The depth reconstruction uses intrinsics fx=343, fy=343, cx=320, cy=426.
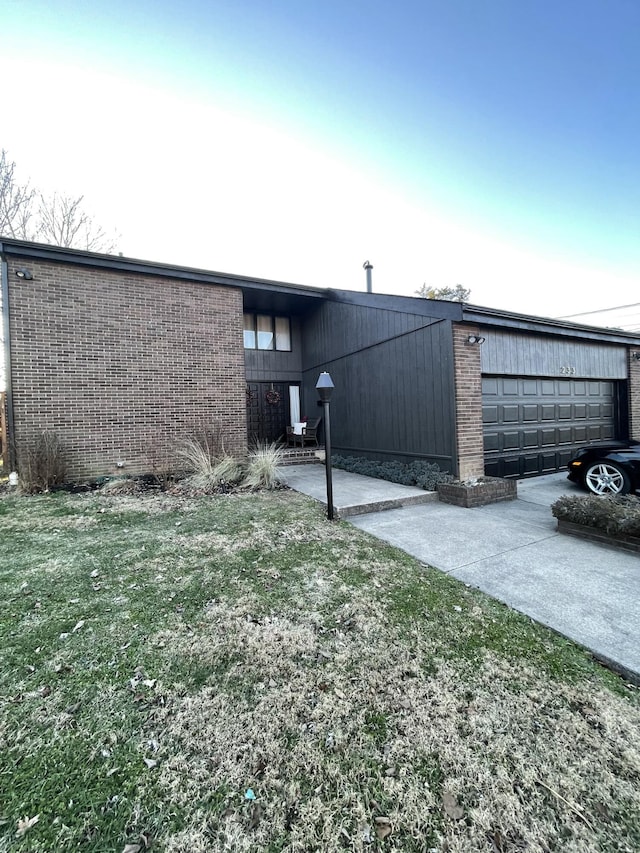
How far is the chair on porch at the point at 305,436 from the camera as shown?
10.6 m

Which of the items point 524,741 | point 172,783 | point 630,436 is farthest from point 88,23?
point 630,436

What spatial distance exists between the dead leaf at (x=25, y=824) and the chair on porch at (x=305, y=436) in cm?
931

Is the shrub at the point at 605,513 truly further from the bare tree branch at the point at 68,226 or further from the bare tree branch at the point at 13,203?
the bare tree branch at the point at 13,203

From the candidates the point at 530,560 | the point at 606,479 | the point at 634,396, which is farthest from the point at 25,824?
the point at 634,396

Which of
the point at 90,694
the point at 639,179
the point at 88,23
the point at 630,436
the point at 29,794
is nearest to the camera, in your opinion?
the point at 29,794

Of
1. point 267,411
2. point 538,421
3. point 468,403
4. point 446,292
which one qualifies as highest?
point 446,292

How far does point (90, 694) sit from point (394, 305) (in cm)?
710

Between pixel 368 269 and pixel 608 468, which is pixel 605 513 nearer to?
pixel 608 468

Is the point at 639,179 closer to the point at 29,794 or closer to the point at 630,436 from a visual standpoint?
the point at 630,436

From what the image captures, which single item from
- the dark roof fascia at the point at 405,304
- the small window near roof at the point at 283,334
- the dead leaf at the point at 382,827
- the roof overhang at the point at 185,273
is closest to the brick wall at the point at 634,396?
the dark roof fascia at the point at 405,304

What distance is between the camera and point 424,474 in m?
6.13

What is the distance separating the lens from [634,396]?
28.4 ft

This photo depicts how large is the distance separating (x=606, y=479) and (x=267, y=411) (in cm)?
869

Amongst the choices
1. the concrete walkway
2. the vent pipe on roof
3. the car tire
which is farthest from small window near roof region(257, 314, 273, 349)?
the car tire
